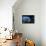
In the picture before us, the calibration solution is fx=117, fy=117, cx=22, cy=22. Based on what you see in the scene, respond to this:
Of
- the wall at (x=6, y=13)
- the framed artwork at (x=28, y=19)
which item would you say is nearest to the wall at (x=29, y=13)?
the framed artwork at (x=28, y=19)

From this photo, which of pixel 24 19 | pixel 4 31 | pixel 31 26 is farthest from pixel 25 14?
pixel 4 31

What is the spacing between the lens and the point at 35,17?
5750mm

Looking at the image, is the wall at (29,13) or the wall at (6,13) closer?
the wall at (6,13)

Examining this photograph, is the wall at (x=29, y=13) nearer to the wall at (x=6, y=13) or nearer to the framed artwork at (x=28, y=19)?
A: the framed artwork at (x=28, y=19)

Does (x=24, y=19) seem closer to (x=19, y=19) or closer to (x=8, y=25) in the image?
(x=19, y=19)

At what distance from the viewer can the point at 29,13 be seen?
18.8 feet

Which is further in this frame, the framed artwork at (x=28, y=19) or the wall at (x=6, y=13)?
the framed artwork at (x=28, y=19)

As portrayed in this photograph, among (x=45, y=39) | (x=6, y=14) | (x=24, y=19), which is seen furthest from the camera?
(x=24, y=19)

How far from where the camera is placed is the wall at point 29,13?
5730mm

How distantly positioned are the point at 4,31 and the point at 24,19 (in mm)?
2222

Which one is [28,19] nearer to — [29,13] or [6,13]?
[29,13]

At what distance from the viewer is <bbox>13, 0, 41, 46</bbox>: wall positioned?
5.73m

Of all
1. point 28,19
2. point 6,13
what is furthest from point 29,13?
point 6,13

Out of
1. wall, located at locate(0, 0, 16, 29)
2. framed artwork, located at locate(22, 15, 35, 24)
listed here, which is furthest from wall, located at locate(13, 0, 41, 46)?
wall, located at locate(0, 0, 16, 29)
